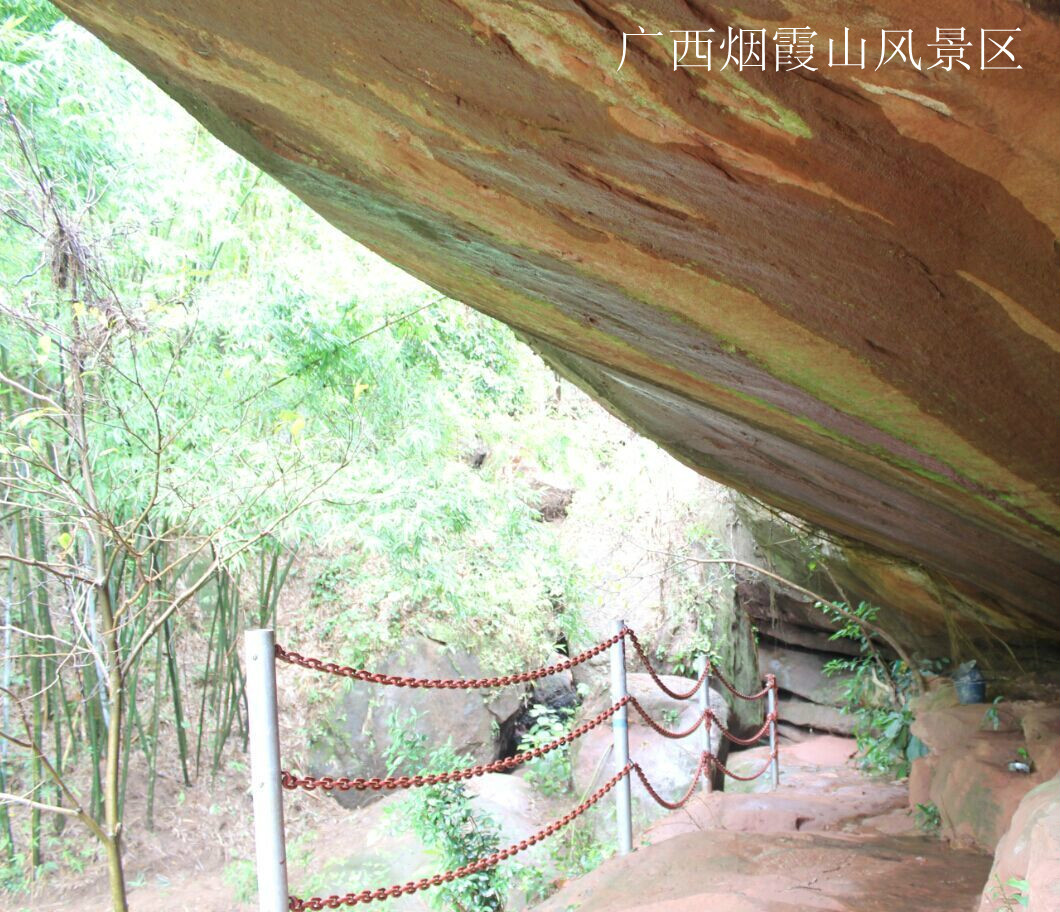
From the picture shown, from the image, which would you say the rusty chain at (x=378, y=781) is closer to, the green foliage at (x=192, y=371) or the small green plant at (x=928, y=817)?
the green foliage at (x=192, y=371)

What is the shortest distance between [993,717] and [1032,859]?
10.0ft

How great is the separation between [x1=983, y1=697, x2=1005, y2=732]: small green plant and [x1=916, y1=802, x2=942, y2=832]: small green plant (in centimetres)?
55

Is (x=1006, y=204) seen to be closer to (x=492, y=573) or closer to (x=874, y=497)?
(x=874, y=497)

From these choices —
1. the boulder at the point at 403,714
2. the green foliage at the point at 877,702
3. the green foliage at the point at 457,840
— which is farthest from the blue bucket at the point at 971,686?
the boulder at the point at 403,714

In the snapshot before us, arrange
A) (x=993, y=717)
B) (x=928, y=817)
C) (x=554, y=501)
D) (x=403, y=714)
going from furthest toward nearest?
(x=554, y=501) → (x=403, y=714) → (x=993, y=717) → (x=928, y=817)

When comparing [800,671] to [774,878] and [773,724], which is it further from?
[774,878]

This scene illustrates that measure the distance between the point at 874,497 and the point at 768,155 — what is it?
93.6 inches

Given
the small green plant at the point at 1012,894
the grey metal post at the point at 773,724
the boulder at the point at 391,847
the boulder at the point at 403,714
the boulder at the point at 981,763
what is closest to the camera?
the small green plant at the point at 1012,894

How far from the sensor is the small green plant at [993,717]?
4.93 metres

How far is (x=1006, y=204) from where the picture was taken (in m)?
1.65

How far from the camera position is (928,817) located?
4.85 metres

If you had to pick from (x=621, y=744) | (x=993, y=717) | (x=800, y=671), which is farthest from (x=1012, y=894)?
(x=800, y=671)

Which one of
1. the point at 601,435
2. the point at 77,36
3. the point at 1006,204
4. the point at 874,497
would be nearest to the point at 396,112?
the point at 1006,204

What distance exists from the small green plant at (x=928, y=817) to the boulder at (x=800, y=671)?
422 centimetres
